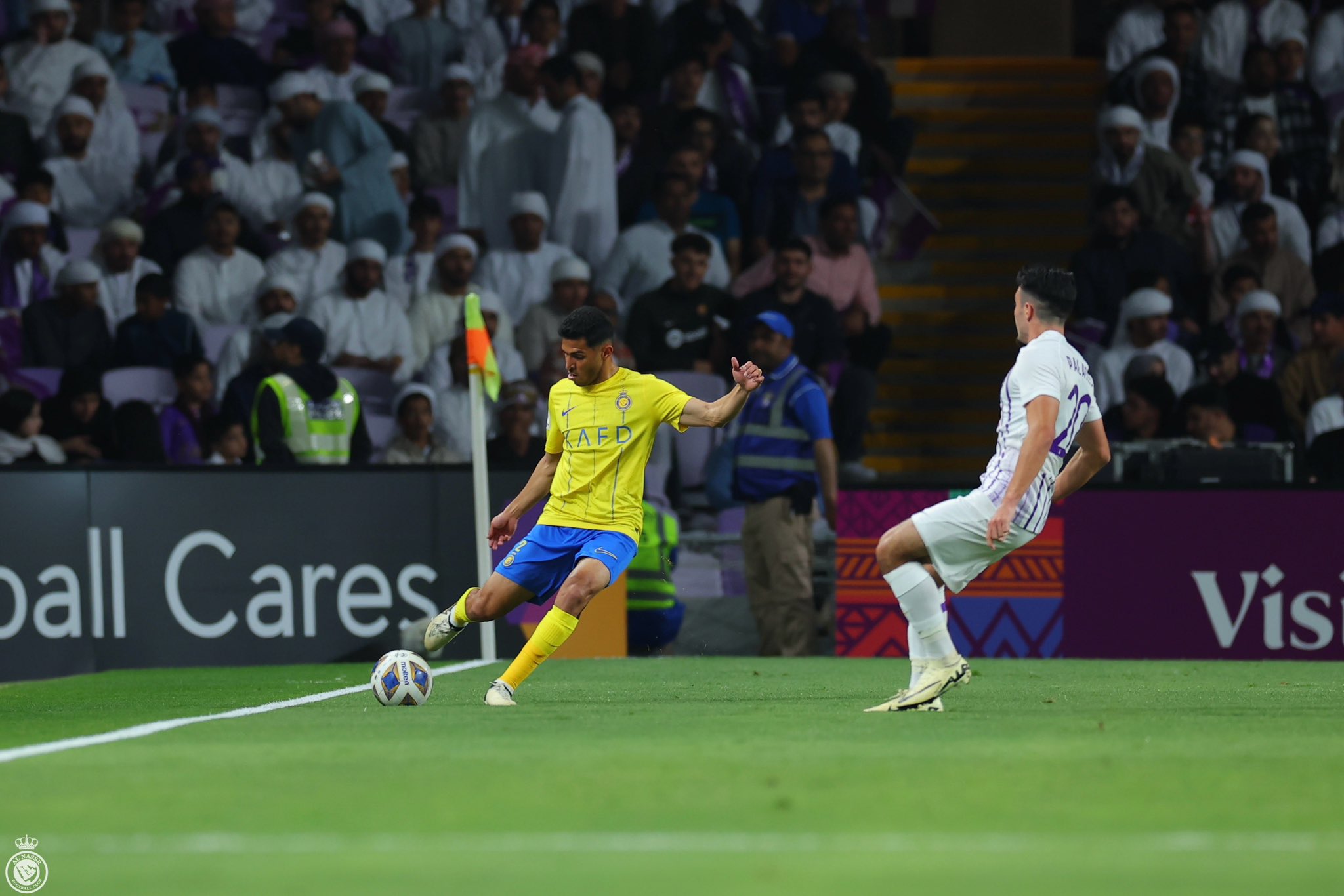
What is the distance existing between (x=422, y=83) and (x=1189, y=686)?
11.3 metres

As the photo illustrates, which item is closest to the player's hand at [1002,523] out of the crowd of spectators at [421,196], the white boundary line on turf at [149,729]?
the white boundary line on turf at [149,729]

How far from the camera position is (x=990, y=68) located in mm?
22234

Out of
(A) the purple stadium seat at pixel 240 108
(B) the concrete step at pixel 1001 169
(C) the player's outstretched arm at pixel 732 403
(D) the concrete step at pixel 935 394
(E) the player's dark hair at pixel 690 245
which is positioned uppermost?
(A) the purple stadium seat at pixel 240 108

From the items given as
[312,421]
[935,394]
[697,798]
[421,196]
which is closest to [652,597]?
[312,421]

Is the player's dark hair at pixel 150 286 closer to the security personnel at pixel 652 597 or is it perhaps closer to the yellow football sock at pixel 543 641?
the security personnel at pixel 652 597

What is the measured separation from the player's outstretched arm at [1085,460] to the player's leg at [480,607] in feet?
9.12

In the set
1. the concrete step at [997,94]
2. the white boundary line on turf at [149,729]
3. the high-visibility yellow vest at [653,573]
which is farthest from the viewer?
the concrete step at [997,94]

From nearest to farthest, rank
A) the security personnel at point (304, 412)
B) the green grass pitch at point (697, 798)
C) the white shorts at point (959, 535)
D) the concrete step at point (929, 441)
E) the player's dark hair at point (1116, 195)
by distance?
the green grass pitch at point (697, 798), the white shorts at point (959, 535), the security personnel at point (304, 412), the player's dark hair at point (1116, 195), the concrete step at point (929, 441)

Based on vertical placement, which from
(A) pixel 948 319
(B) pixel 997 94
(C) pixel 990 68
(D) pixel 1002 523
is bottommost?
(D) pixel 1002 523

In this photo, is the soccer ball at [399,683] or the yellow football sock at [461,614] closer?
the soccer ball at [399,683]

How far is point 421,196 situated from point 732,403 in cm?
916

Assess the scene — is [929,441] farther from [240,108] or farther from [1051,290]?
[1051,290]

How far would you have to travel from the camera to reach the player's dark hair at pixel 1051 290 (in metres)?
8.88

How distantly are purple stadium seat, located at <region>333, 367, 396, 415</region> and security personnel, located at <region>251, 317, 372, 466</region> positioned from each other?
920 mm
